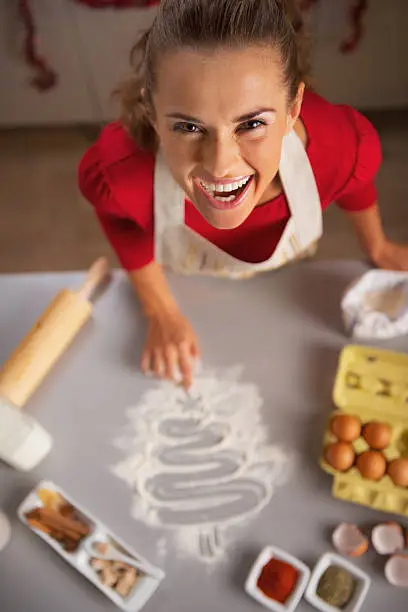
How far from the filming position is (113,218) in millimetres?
760

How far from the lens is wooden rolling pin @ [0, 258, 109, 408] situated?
722 millimetres

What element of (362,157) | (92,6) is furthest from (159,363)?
(92,6)

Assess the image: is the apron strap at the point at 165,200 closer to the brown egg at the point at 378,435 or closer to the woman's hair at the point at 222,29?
the woman's hair at the point at 222,29

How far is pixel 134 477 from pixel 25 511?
0.12m

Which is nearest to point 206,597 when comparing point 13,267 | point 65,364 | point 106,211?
point 65,364

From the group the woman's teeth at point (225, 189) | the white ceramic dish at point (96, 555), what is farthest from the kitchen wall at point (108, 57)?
the white ceramic dish at point (96, 555)

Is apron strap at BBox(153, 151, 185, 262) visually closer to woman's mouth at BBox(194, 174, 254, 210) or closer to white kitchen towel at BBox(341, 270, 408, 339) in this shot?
woman's mouth at BBox(194, 174, 254, 210)

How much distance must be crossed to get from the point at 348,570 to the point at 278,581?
2.7 inches

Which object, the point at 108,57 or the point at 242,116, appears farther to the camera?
the point at 108,57

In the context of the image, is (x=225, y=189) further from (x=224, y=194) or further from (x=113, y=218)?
(x=113, y=218)

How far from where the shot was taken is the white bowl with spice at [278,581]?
23.4 inches

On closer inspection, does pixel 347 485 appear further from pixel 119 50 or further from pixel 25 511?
pixel 119 50

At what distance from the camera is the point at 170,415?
2.36 feet

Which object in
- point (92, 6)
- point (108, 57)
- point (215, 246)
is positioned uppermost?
point (92, 6)
